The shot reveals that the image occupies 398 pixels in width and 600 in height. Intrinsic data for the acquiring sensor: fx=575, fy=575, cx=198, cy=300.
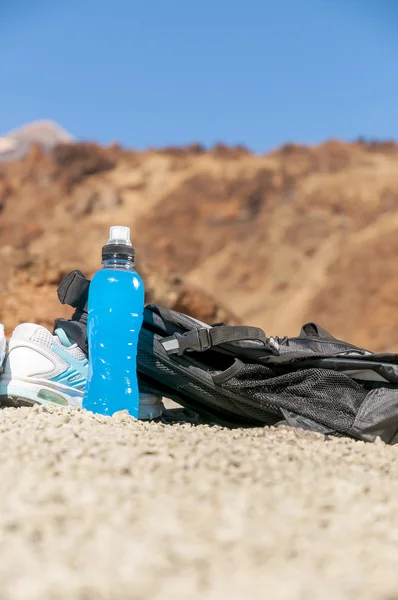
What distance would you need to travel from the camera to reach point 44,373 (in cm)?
233

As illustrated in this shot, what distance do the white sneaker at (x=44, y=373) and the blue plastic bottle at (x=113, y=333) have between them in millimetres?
126

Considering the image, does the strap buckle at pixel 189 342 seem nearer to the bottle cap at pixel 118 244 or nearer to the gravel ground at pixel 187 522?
the bottle cap at pixel 118 244

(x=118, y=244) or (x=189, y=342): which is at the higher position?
(x=118, y=244)

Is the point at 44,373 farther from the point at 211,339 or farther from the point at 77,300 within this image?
the point at 211,339

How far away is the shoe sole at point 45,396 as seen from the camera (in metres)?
2.31

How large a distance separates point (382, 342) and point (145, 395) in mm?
9791

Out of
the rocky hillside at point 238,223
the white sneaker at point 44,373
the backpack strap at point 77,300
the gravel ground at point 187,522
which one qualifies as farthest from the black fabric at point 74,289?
the rocky hillside at point 238,223

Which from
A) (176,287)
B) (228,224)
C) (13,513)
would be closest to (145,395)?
(13,513)

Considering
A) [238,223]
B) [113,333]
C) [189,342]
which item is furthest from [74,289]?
[238,223]

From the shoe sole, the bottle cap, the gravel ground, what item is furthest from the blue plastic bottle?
the gravel ground

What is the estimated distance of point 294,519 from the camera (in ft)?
3.74

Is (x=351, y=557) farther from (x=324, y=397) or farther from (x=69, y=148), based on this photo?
(x=69, y=148)

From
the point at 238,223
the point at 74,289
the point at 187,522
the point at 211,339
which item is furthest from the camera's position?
the point at 238,223

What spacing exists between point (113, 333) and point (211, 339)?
404 millimetres
